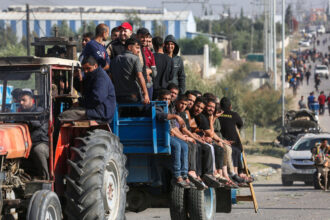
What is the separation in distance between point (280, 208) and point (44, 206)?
10.4 metres

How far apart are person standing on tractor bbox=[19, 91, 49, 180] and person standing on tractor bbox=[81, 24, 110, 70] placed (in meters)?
1.79

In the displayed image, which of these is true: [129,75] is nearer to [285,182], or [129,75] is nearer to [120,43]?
[120,43]

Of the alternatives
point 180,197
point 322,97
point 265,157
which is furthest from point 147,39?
point 322,97

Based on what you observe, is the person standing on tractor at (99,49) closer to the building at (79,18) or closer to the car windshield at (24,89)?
the car windshield at (24,89)

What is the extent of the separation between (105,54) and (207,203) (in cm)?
353

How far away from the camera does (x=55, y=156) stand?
9359 millimetres

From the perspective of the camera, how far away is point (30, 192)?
8.95 m

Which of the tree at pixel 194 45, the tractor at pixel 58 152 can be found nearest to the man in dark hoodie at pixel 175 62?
the tractor at pixel 58 152

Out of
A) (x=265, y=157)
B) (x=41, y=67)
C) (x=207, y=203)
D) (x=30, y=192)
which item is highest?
(x=41, y=67)

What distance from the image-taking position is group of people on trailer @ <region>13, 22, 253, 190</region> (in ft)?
32.4

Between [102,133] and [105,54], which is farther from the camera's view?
[105,54]

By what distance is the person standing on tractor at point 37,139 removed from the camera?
29.9 ft

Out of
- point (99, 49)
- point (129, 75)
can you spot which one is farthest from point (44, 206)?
point (129, 75)

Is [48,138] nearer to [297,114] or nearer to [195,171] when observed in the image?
[195,171]
